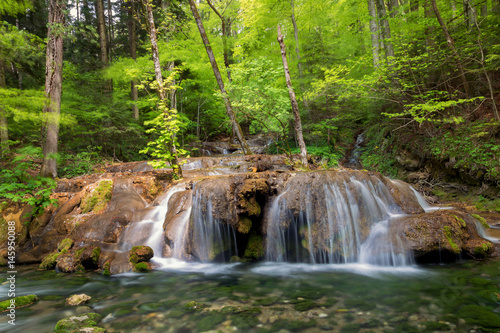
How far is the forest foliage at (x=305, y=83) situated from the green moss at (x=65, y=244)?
117 inches

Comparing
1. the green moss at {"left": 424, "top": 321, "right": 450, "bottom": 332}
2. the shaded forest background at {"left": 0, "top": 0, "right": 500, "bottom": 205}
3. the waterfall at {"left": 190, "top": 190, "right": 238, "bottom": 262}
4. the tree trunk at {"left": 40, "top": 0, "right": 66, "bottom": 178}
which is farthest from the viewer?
the tree trunk at {"left": 40, "top": 0, "right": 66, "bottom": 178}

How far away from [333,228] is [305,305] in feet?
7.68

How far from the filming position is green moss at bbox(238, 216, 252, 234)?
5468 mm

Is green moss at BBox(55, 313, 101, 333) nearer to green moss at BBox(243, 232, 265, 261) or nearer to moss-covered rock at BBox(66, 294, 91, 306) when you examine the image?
moss-covered rock at BBox(66, 294, 91, 306)

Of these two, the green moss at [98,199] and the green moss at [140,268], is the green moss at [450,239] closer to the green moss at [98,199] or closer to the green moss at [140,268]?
the green moss at [140,268]

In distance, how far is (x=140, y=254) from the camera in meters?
5.38

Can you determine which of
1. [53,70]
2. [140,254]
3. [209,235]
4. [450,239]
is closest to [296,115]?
[209,235]

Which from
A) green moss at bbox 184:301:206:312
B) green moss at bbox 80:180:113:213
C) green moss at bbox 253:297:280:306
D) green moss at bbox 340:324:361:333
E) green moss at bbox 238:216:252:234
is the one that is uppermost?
green moss at bbox 80:180:113:213

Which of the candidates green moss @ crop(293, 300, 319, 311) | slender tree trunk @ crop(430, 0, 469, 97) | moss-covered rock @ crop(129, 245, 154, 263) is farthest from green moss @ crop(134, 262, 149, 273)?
slender tree trunk @ crop(430, 0, 469, 97)

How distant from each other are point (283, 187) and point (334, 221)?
1.38 meters

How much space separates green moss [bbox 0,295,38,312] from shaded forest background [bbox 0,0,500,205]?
4033mm

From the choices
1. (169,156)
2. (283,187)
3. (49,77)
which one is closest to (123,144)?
(49,77)

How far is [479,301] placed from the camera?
→ 323 cm

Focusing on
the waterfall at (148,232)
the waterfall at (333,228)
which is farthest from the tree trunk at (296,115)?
the waterfall at (148,232)
